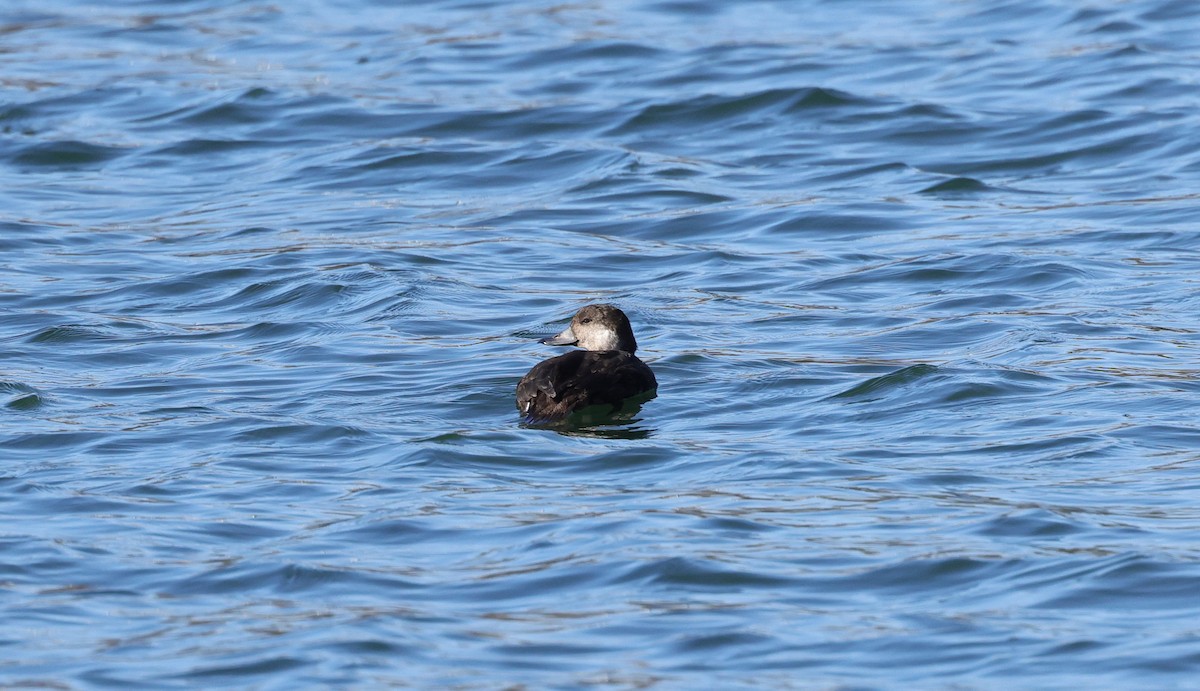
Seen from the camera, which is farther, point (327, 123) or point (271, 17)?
point (271, 17)

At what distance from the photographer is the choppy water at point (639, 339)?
20.5 ft

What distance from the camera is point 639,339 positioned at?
10.9 meters

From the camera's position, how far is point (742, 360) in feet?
33.0

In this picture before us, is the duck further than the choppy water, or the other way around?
the duck

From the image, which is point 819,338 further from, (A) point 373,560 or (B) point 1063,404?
(A) point 373,560

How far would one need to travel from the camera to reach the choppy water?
6.26 m

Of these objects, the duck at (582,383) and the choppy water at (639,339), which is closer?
the choppy water at (639,339)

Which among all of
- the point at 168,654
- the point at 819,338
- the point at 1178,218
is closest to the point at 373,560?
the point at 168,654

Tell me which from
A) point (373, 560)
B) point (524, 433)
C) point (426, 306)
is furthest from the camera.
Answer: point (426, 306)

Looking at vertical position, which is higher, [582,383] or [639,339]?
[582,383]

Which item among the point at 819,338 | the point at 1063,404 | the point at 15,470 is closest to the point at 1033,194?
the point at 819,338

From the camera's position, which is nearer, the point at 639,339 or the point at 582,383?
the point at 582,383

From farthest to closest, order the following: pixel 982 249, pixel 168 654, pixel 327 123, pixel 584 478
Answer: pixel 327 123
pixel 982 249
pixel 584 478
pixel 168 654

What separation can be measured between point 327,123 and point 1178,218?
7580 millimetres
